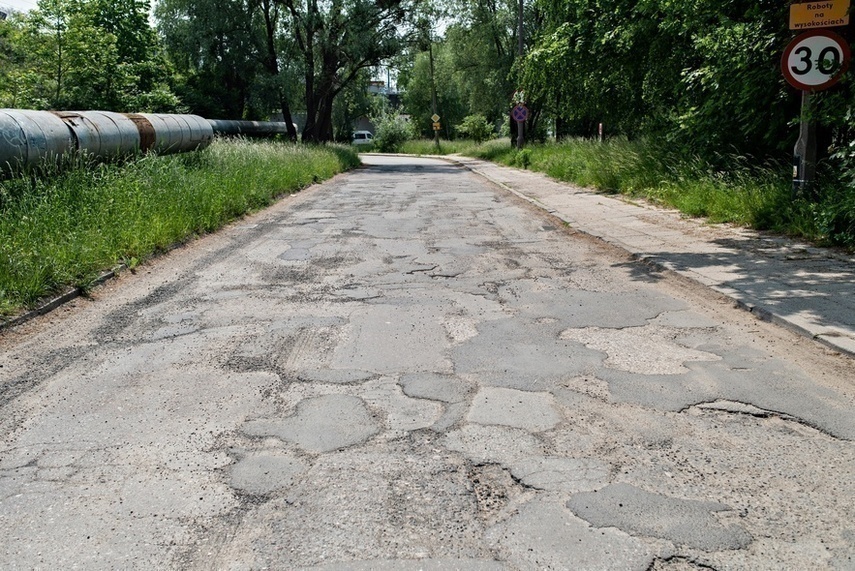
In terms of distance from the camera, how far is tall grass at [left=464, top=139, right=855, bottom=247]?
9407 mm

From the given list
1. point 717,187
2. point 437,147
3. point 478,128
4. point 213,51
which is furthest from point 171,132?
point 437,147

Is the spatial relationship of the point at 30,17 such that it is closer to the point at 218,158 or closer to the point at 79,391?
the point at 218,158

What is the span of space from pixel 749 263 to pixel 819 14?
11.2 ft

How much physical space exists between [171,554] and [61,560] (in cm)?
40

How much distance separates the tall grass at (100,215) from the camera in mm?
7172

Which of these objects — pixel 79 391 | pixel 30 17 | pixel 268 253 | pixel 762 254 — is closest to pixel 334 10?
pixel 30 17

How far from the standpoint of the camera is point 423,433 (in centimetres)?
404

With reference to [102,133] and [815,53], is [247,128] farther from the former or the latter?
[815,53]

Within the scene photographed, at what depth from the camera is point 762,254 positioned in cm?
885

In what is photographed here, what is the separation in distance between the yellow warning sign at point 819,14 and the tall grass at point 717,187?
1931mm

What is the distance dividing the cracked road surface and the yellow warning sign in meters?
4.22

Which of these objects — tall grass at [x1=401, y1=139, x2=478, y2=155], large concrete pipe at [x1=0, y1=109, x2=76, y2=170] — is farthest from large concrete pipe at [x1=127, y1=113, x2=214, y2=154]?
tall grass at [x1=401, y1=139, x2=478, y2=155]

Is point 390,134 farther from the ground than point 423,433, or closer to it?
farther from the ground

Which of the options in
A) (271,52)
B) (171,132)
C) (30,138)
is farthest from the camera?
(271,52)
